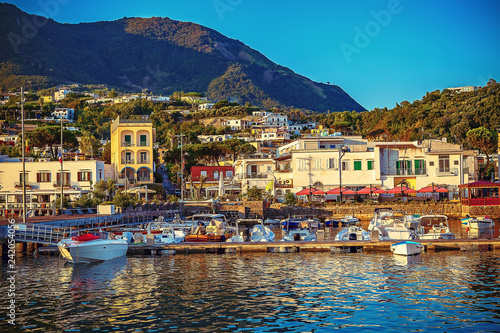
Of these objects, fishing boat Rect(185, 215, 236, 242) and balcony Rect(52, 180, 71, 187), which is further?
balcony Rect(52, 180, 71, 187)

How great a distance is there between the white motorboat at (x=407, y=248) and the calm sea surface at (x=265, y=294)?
667 millimetres

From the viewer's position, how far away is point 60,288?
2628 cm

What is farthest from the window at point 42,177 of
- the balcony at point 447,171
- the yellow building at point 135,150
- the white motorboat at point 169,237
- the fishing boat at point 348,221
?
the balcony at point 447,171

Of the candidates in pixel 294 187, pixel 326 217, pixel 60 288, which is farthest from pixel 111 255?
pixel 294 187

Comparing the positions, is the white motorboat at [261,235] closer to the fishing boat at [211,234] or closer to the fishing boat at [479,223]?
the fishing boat at [211,234]

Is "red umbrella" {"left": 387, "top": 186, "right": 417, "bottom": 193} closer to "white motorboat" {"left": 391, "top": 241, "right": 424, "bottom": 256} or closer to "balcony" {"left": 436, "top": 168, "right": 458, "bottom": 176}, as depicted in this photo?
"balcony" {"left": 436, "top": 168, "right": 458, "bottom": 176}

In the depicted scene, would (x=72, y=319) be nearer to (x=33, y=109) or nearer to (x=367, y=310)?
(x=367, y=310)

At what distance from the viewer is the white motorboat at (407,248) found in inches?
1346

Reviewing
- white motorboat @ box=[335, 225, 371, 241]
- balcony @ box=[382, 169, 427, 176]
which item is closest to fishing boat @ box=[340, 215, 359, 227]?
balcony @ box=[382, 169, 427, 176]

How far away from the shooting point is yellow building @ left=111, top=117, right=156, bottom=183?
3312 inches

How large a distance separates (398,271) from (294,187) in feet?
165

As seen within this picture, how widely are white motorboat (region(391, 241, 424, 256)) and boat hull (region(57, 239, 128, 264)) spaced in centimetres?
1753

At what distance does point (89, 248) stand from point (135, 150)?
51759 mm

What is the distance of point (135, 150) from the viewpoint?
84.6 m
